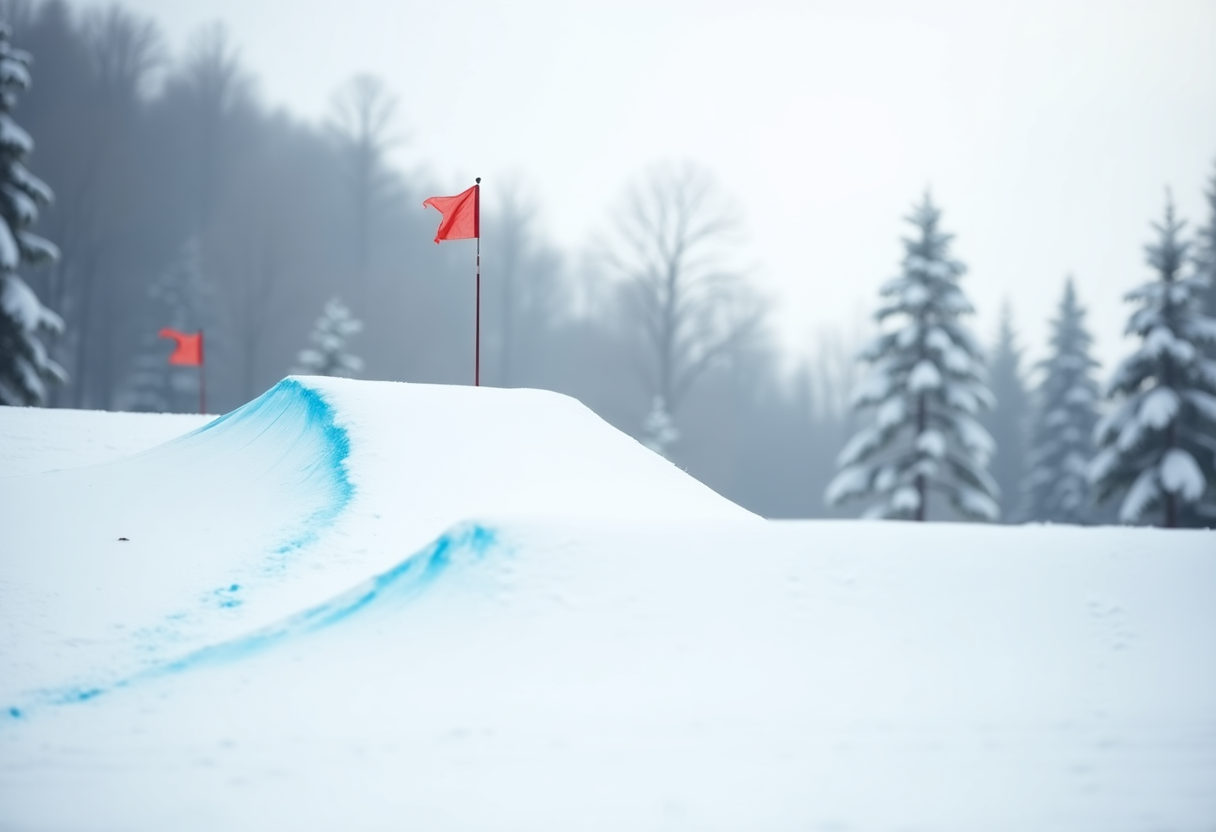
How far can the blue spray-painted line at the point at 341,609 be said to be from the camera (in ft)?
17.5

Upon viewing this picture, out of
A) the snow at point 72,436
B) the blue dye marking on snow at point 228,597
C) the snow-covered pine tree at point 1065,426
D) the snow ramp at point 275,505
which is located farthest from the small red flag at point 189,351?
the snow-covered pine tree at point 1065,426

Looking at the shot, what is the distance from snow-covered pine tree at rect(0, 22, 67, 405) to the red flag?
945cm

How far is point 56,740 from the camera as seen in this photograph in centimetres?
475

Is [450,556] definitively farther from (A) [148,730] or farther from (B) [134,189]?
(B) [134,189]

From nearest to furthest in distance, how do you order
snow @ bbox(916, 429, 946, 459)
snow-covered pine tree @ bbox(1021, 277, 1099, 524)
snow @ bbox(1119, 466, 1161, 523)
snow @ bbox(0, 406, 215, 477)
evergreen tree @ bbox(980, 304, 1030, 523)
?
snow @ bbox(0, 406, 215, 477) < snow @ bbox(1119, 466, 1161, 523) < snow @ bbox(916, 429, 946, 459) < snow-covered pine tree @ bbox(1021, 277, 1099, 524) < evergreen tree @ bbox(980, 304, 1030, 523)

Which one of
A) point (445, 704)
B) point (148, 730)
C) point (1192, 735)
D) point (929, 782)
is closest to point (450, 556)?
point (445, 704)

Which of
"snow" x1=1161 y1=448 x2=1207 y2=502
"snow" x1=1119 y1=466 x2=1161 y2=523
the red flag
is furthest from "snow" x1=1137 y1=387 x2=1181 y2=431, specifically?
the red flag

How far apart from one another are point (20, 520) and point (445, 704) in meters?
5.24

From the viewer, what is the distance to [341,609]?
19.6ft

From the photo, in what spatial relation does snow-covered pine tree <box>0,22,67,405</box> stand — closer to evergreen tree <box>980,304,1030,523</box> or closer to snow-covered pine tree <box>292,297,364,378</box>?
snow-covered pine tree <box>292,297,364,378</box>

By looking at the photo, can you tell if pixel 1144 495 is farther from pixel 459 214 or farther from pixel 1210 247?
pixel 1210 247

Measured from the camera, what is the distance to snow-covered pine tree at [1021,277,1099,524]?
29.5 metres

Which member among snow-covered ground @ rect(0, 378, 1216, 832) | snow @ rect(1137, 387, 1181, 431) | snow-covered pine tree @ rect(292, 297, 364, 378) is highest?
snow-covered pine tree @ rect(292, 297, 364, 378)

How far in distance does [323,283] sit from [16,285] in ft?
69.4
